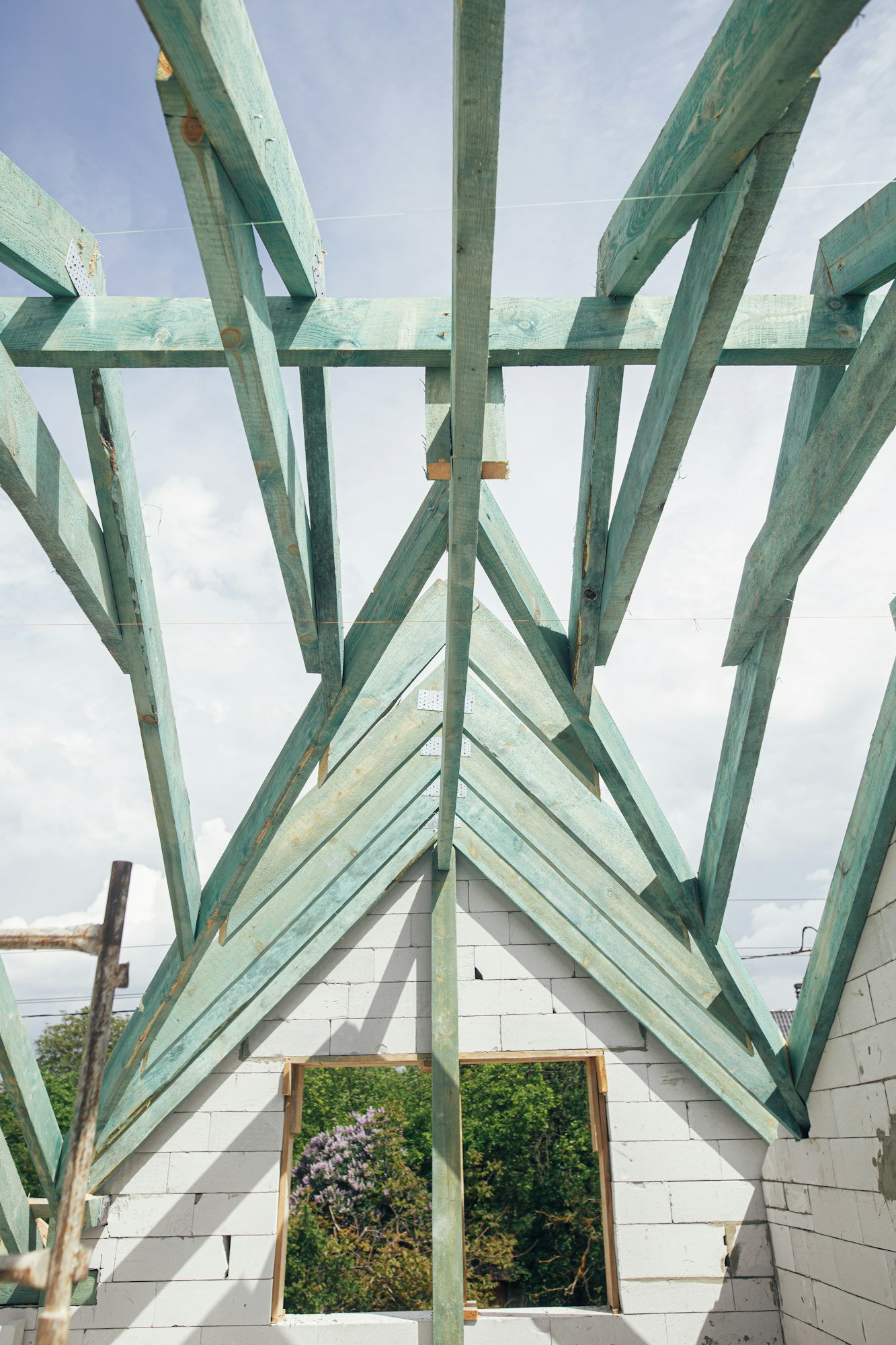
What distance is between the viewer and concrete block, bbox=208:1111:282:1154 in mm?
4906

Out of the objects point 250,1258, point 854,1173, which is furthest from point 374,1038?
point 854,1173

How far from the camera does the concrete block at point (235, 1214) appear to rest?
477 centimetres

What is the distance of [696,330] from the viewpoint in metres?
1.75

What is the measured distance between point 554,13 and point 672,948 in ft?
11.6

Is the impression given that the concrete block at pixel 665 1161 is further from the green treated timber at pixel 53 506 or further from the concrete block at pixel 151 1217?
the green treated timber at pixel 53 506

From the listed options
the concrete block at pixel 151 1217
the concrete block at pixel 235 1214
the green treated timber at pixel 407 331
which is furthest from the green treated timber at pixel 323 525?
the concrete block at pixel 151 1217

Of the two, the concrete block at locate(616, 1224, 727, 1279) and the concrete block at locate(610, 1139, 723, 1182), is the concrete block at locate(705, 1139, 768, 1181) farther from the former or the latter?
the concrete block at locate(616, 1224, 727, 1279)

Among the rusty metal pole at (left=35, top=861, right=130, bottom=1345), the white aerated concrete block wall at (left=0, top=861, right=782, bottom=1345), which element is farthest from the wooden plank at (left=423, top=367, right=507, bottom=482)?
the white aerated concrete block wall at (left=0, top=861, right=782, bottom=1345)

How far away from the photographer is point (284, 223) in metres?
1.76

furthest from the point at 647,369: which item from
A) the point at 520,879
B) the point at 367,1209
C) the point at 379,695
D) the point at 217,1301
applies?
the point at 367,1209

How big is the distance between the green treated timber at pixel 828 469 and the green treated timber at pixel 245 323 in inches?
44.8

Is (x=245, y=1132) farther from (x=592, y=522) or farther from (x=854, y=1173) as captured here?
(x=592, y=522)

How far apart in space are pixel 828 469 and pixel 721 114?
79cm

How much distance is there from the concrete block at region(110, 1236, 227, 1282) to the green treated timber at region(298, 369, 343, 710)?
3399 millimetres
